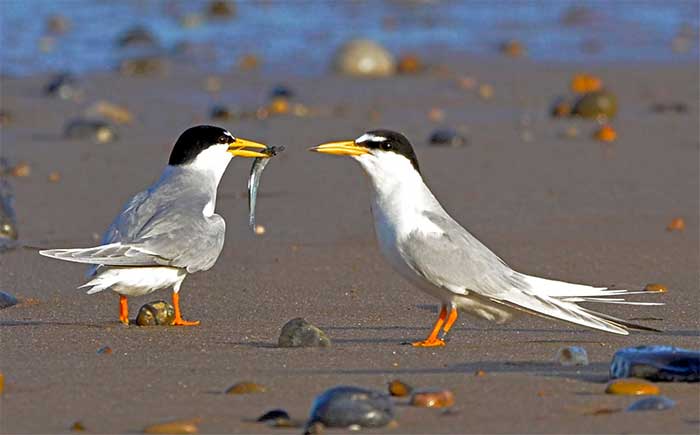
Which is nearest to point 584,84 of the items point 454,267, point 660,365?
point 454,267

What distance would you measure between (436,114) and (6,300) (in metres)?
6.00

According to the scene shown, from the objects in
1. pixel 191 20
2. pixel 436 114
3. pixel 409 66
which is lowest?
pixel 436 114

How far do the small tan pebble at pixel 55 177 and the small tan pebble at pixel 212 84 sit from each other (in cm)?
418

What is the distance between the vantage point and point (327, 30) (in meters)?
17.3

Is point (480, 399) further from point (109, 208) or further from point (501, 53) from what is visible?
point (501, 53)

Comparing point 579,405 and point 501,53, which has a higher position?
point 501,53

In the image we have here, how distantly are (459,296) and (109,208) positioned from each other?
11.5 ft

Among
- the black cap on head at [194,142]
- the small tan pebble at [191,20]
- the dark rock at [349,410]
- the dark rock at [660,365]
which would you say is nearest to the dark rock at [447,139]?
the black cap on head at [194,142]

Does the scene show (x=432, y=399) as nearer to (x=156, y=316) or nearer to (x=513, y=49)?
(x=156, y=316)

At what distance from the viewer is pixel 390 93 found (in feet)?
42.1

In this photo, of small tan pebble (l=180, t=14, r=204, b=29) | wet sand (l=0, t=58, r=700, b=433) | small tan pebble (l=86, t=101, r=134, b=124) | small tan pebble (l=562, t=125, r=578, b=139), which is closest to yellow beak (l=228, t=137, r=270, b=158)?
wet sand (l=0, t=58, r=700, b=433)

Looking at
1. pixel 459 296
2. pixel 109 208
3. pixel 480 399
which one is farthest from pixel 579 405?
pixel 109 208

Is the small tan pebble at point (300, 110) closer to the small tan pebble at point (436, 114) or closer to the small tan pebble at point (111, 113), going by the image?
the small tan pebble at point (436, 114)

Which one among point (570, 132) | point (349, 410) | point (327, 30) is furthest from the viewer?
point (327, 30)
